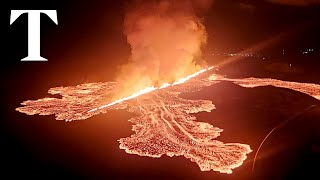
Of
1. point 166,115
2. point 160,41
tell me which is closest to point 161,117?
point 166,115

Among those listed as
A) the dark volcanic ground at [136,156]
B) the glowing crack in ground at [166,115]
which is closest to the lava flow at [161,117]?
the glowing crack in ground at [166,115]

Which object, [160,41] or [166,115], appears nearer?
[166,115]

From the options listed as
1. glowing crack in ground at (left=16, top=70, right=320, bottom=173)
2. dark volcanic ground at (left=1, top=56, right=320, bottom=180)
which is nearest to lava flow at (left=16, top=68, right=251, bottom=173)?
glowing crack in ground at (left=16, top=70, right=320, bottom=173)

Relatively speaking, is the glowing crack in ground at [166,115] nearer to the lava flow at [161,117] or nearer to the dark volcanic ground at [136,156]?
the lava flow at [161,117]

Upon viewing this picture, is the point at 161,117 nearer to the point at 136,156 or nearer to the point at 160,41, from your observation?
the point at 136,156

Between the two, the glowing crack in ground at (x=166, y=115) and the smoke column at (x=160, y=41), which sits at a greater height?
the smoke column at (x=160, y=41)

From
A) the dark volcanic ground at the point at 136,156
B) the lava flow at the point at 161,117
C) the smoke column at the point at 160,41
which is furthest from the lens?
the smoke column at the point at 160,41
